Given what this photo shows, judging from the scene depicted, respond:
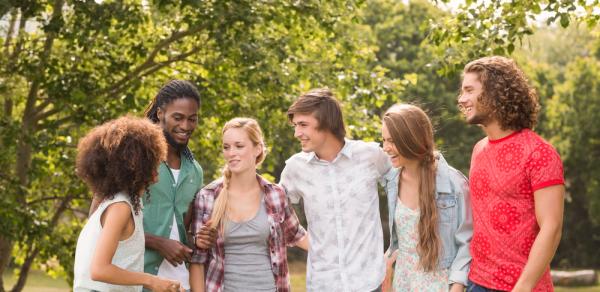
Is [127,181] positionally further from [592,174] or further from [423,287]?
[592,174]

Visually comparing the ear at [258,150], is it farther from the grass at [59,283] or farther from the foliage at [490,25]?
the grass at [59,283]

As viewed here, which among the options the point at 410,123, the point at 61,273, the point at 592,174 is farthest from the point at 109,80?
the point at 592,174

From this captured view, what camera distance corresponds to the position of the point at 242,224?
4703 mm

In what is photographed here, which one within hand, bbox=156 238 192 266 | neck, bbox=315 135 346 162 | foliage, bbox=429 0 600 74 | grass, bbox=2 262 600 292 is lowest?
grass, bbox=2 262 600 292

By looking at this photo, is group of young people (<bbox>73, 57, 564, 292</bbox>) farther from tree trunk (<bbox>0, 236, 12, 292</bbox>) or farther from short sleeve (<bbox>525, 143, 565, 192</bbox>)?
tree trunk (<bbox>0, 236, 12, 292</bbox>)

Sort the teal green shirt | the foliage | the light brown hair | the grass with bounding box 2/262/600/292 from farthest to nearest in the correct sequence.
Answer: the grass with bounding box 2/262/600/292, the foliage, the light brown hair, the teal green shirt

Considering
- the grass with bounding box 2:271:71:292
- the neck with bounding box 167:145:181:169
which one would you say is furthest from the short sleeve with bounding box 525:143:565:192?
the grass with bounding box 2:271:71:292

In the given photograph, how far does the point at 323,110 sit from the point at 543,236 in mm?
1376

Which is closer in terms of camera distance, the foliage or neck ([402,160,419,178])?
neck ([402,160,419,178])

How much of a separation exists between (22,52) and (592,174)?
25074mm

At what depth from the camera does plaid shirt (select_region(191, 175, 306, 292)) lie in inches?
185

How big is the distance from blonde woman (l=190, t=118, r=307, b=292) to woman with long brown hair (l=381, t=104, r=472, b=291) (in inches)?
23.3

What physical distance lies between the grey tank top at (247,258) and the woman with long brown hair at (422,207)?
0.66m

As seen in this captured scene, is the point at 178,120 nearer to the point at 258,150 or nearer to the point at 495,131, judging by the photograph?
the point at 258,150
